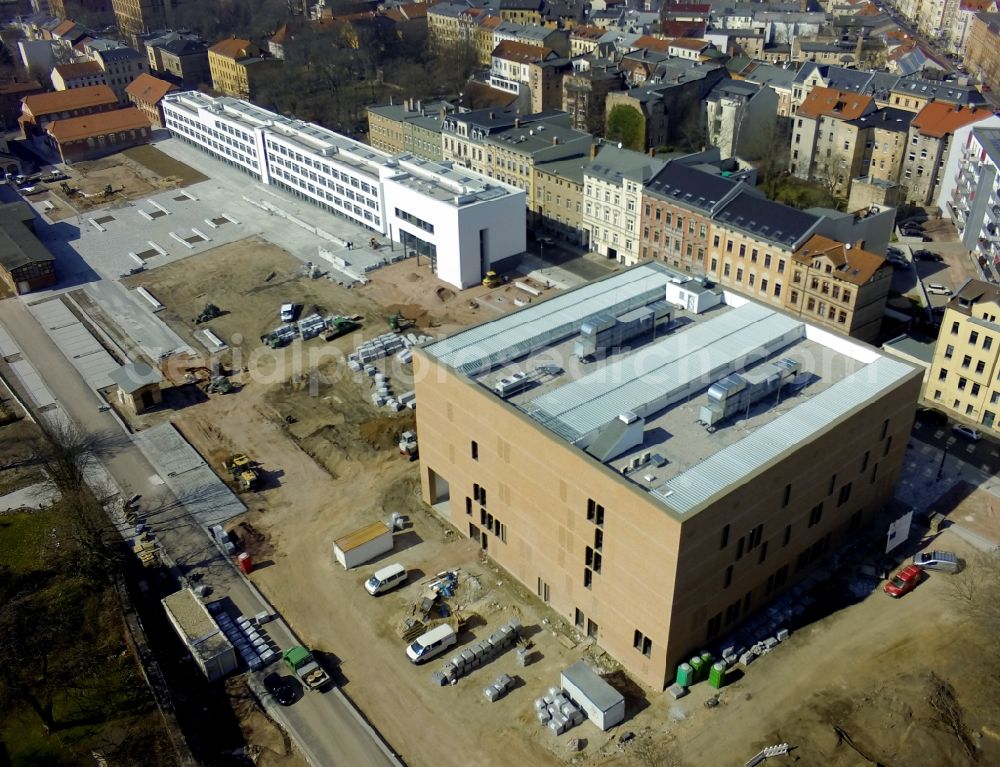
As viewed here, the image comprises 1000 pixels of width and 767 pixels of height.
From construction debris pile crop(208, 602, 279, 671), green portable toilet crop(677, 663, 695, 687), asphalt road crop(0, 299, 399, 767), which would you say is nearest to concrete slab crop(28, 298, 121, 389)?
asphalt road crop(0, 299, 399, 767)

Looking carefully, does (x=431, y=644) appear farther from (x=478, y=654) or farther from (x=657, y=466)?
(x=657, y=466)

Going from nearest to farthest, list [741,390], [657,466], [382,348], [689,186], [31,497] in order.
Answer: [657,466] < [741,390] < [31,497] < [382,348] < [689,186]

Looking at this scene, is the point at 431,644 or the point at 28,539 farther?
the point at 28,539

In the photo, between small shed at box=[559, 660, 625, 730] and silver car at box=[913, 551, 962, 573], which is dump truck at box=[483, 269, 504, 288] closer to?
silver car at box=[913, 551, 962, 573]

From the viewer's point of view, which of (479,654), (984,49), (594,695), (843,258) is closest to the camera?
(594,695)

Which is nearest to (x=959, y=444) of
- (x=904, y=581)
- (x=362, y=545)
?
(x=904, y=581)

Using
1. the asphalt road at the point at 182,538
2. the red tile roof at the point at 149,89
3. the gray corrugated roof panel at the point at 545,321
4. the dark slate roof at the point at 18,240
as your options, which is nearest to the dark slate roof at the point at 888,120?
the gray corrugated roof panel at the point at 545,321

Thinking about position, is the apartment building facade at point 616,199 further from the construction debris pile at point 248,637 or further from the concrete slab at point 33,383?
the concrete slab at point 33,383
